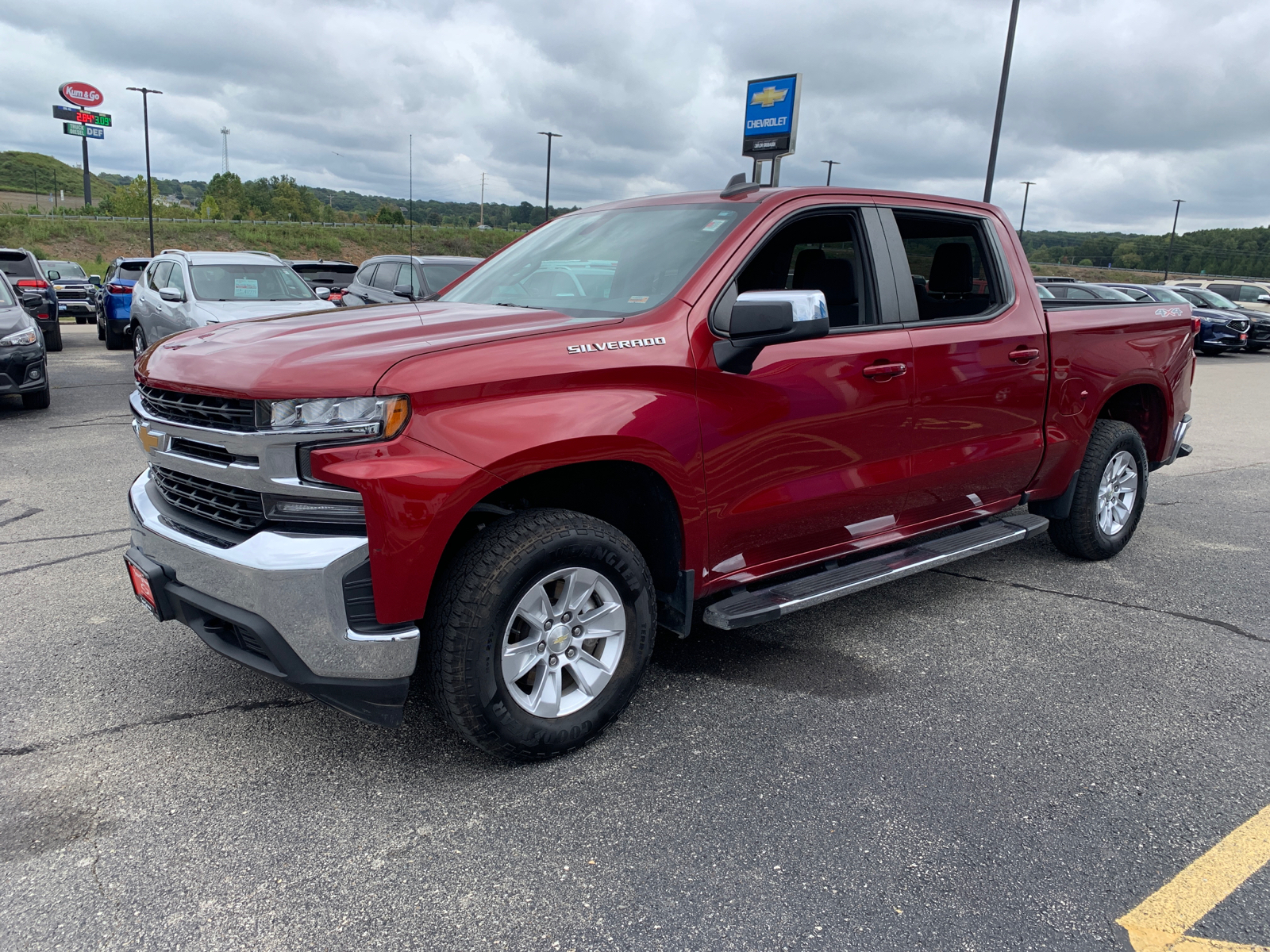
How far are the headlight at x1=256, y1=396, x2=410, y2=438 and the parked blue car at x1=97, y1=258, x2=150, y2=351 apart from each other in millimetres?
14840

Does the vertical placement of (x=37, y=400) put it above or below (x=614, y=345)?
below

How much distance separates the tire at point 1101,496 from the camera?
5.03 m

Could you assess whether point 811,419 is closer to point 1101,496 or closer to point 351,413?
point 351,413

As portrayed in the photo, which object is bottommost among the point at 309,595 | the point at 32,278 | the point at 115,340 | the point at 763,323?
the point at 115,340

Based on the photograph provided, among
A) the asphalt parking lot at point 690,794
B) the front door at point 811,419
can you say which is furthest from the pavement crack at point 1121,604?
the front door at point 811,419

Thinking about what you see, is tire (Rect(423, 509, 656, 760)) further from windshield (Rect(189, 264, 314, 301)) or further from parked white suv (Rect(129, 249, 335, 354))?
windshield (Rect(189, 264, 314, 301))

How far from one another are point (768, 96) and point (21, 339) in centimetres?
1485

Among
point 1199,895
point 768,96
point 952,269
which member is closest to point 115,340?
point 768,96

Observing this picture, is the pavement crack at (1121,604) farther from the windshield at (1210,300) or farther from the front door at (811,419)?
the windshield at (1210,300)

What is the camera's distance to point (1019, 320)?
4414mm

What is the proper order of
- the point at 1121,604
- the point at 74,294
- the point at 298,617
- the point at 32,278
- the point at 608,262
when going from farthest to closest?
1. the point at 74,294
2. the point at 32,278
3. the point at 1121,604
4. the point at 608,262
5. the point at 298,617

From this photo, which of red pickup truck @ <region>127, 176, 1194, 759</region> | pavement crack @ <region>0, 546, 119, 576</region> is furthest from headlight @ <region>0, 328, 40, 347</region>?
red pickup truck @ <region>127, 176, 1194, 759</region>

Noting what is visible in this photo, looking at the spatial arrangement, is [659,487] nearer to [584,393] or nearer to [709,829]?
[584,393]

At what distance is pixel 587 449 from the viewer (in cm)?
286
